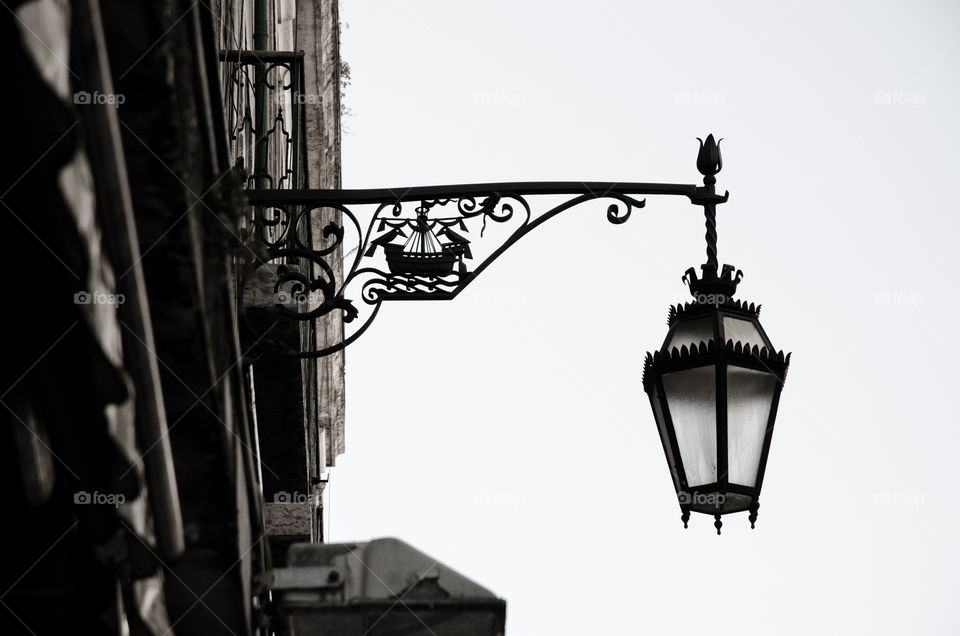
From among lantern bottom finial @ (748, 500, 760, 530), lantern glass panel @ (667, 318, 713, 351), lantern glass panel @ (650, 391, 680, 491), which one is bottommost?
lantern bottom finial @ (748, 500, 760, 530)

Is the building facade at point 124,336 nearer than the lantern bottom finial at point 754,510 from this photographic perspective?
Yes

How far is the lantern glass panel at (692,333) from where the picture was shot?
4.71 meters

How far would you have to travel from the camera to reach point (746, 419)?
460 centimetres

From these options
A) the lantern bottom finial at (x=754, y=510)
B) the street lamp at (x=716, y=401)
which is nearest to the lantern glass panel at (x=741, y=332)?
the street lamp at (x=716, y=401)

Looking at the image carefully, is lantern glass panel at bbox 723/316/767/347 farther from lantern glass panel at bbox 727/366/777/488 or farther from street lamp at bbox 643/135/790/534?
lantern glass panel at bbox 727/366/777/488

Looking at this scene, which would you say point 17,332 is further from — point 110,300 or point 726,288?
point 726,288

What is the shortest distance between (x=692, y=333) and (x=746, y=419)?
379 mm

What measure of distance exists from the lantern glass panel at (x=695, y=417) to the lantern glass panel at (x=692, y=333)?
0.38 ft

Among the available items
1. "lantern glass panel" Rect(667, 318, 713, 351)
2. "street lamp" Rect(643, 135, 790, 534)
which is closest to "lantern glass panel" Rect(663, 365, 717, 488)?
"street lamp" Rect(643, 135, 790, 534)

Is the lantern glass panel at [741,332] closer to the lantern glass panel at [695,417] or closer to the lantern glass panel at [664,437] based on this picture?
the lantern glass panel at [695,417]

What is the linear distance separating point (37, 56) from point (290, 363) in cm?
501

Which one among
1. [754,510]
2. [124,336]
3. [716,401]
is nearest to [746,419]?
[716,401]

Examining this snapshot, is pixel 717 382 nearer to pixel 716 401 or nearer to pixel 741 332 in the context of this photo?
pixel 716 401

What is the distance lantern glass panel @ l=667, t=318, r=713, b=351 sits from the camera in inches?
186
